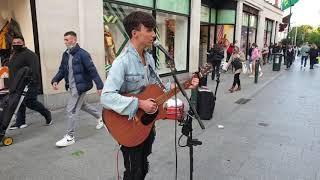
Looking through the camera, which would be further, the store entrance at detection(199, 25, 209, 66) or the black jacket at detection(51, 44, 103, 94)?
the store entrance at detection(199, 25, 209, 66)

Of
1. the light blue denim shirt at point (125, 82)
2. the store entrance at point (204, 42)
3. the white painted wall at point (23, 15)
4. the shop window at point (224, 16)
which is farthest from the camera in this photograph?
the shop window at point (224, 16)

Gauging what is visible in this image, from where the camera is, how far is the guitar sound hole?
262 centimetres

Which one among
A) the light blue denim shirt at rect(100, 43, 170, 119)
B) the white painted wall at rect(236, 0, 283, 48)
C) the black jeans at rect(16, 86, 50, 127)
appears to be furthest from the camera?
the white painted wall at rect(236, 0, 283, 48)


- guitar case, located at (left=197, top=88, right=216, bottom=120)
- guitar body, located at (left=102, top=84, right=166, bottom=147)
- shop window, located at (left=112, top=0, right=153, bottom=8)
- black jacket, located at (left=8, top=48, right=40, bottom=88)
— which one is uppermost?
shop window, located at (left=112, top=0, right=153, bottom=8)

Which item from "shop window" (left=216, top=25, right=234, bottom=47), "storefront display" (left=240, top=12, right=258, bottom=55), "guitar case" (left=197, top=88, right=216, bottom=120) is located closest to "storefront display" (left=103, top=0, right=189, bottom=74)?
"guitar case" (left=197, top=88, right=216, bottom=120)

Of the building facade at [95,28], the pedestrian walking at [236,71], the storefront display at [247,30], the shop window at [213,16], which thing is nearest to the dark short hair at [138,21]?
the building facade at [95,28]

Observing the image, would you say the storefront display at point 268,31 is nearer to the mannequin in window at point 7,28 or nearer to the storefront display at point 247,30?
the storefront display at point 247,30

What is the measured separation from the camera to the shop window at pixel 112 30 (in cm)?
912

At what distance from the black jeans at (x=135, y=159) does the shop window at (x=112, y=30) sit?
21.4ft

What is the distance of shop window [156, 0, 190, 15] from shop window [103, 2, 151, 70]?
2.06 m

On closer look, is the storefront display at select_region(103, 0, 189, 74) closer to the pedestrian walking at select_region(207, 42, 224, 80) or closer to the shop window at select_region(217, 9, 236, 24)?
the pedestrian walking at select_region(207, 42, 224, 80)

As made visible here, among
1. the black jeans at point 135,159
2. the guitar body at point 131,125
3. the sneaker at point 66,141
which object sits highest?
the guitar body at point 131,125

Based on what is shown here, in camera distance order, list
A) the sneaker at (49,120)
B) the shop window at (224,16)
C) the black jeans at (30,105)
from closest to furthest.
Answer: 1. the black jeans at (30,105)
2. the sneaker at (49,120)
3. the shop window at (224,16)

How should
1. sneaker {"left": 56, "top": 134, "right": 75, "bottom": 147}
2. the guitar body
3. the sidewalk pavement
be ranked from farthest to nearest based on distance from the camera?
1. sneaker {"left": 56, "top": 134, "right": 75, "bottom": 147}
2. the sidewalk pavement
3. the guitar body
